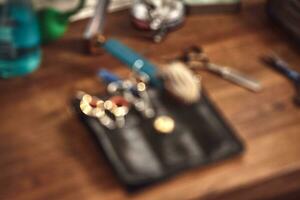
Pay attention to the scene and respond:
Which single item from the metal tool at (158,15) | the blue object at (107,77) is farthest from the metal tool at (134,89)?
the metal tool at (158,15)

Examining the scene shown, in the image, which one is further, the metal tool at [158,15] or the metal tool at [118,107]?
the metal tool at [158,15]

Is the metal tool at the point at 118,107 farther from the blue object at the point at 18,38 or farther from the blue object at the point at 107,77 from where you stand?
the blue object at the point at 18,38

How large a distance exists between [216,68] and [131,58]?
0.12 metres

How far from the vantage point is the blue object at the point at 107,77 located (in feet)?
2.91

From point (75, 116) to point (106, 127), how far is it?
0.06 m

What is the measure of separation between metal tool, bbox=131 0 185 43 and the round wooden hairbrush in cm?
12

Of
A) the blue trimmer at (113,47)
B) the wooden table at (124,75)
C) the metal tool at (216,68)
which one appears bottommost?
the wooden table at (124,75)

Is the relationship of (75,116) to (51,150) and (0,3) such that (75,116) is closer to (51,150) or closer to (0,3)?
(51,150)

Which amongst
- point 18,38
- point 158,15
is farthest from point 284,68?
point 18,38

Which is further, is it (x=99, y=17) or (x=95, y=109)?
(x=99, y=17)

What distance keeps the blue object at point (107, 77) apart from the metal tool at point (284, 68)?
23 centimetres

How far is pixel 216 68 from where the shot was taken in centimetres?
92

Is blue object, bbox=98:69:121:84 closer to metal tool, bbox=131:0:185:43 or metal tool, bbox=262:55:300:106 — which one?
metal tool, bbox=131:0:185:43

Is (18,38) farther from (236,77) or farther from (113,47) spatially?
(236,77)
